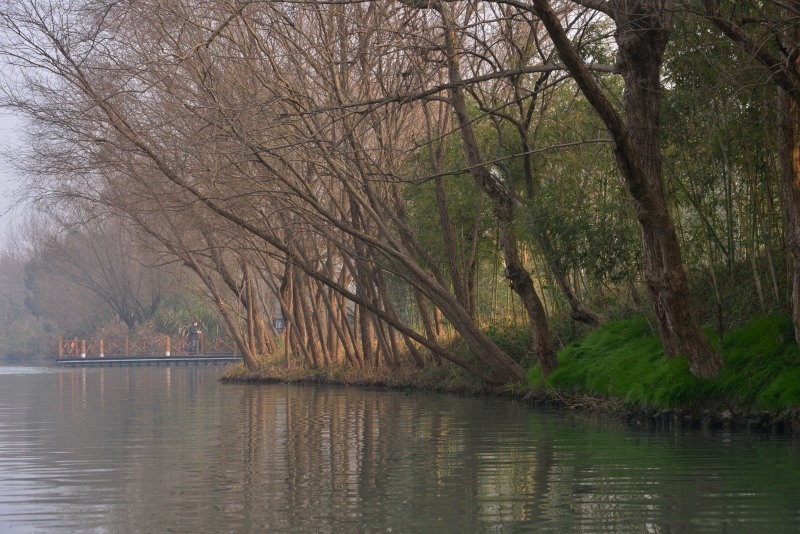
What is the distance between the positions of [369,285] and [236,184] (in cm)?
628

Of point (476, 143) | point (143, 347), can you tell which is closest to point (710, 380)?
point (476, 143)

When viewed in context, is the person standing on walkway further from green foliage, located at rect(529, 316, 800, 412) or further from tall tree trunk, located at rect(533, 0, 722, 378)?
tall tree trunk, located at rect(533, 0, 722, 378)

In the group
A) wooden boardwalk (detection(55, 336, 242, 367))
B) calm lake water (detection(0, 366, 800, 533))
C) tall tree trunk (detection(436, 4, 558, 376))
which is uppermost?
tall tree trunk (detection(436, 4, 558, 376))

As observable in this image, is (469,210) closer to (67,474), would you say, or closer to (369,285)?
(369,285)

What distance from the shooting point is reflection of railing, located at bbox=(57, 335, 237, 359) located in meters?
58.2

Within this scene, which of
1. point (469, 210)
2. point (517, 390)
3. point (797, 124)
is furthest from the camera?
point (469, 210)

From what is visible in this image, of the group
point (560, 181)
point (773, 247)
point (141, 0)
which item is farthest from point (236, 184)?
point (773, 247)

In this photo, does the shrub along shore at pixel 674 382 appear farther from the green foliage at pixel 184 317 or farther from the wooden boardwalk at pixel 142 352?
the green foliage at pixel 184 317

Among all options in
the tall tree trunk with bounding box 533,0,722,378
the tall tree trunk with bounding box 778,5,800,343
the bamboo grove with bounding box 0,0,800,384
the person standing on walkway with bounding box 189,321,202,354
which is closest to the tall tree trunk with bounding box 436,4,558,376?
the bamboo grove with bounding box 0,0,800,384

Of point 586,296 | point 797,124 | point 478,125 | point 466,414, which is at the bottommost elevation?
point 466,414

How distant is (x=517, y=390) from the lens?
19.8 metres

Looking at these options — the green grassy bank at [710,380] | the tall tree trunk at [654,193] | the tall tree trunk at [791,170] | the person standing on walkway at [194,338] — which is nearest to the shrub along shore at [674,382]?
the green grassy bank at [710,380]

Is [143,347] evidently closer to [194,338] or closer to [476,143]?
[194,338]

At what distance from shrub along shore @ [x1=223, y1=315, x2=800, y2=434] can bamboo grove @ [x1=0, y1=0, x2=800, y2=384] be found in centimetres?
34
